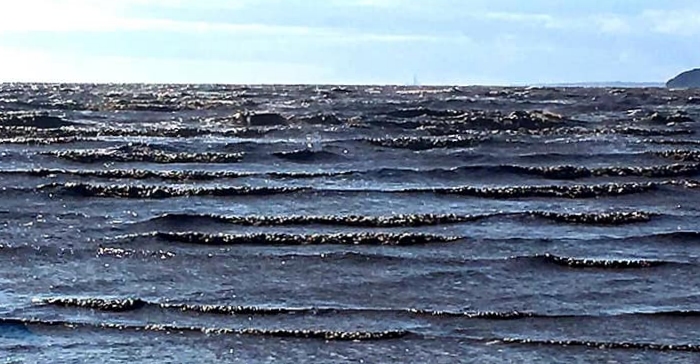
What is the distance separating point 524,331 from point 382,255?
351 cm

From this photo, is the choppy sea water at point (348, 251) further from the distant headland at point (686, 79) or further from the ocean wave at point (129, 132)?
the distant headland at point (686, 79)

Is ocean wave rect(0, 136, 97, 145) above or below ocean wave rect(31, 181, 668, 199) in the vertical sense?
above

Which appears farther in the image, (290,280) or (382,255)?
(382,255)

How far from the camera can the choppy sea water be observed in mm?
9891

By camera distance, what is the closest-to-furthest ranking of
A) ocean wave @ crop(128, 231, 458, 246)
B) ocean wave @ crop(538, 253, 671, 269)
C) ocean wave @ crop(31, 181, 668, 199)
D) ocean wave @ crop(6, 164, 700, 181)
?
ocean wave @ crop(538, 253, 671, 269) < ocean wave @ crop(128, 231, 458, 246) < ocean wave @ crop(31, 181, 668, 199) < ocean wave @ crop(6, 164, 700, 181)

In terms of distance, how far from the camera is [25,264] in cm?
1301

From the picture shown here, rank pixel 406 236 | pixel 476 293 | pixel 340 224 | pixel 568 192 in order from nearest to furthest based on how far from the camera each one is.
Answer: pixel 476 293
pixel 406 236
pixel 340 224
pixel 568 192

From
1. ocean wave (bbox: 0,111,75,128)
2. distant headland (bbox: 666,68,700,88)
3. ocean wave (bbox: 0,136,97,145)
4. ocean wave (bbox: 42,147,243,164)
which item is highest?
ocean wave (bbox: 0,111,75,128)

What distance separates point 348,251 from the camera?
13.7m

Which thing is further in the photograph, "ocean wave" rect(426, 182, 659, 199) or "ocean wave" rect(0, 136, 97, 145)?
"ocean wave" rect(0, 136, 97, 145)

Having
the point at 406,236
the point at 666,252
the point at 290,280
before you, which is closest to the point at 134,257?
the point at 290,280

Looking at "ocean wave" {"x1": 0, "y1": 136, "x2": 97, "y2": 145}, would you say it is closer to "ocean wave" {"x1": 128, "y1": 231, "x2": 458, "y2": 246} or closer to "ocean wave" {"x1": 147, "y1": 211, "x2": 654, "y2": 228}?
"ocean wave" {"x1": 147, "y1": 211, "x2": 654, "y2": 228}

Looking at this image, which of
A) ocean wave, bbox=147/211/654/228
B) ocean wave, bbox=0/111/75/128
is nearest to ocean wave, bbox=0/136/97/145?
ocean wave, bbox=0/111/75/128

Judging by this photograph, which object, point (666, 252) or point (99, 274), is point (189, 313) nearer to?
point (99, 274)
